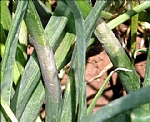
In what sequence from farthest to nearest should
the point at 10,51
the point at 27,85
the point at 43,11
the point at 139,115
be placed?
the point at 43,11 → the point at 27,85 → the point at 10,51 → the point at 139,115

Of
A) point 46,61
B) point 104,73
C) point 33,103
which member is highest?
point 46,61

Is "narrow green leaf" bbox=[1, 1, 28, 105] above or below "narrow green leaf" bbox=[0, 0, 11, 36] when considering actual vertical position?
above

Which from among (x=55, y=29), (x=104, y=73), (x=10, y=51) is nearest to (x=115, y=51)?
(x=55, y=29)

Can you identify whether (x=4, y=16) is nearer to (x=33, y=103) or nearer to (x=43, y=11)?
(x=43, y=11)

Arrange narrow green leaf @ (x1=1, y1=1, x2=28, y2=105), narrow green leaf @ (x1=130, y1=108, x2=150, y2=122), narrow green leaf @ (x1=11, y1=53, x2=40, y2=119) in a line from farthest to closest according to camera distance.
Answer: narrow green leaf @ (x1=11, y1=53, x2=40, y2=119)
narrow green leaf @ (x1=1, y1=1, x2=28, y2=105)
narrow green leaf @ (x1=130, y1=108, x2=150, y2=122)

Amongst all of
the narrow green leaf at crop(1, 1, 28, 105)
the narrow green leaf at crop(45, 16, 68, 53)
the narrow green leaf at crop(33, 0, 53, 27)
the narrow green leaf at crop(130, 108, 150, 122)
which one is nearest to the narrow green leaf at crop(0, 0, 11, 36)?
the narrow green leaf at crop(33, 0, 53, 27)

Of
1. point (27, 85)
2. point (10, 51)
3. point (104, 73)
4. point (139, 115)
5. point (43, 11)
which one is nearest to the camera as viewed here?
point (139, 115)

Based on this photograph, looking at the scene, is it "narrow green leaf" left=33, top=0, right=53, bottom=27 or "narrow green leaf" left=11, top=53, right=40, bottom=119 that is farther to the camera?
"narrow green leaf" left=33, top=0, right=53, bottom=27

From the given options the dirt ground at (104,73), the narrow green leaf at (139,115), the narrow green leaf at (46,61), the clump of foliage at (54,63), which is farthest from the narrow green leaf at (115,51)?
the dirt ground at (104,73)

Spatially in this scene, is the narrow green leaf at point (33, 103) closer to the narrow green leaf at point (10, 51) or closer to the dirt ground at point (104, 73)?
A: the narrow green leaf at point (10, 51)

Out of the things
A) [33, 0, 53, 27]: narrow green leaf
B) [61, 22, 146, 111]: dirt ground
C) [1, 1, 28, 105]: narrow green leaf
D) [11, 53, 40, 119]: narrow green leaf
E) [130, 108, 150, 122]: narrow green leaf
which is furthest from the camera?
[61, 22, 146, 111]: dirt ground

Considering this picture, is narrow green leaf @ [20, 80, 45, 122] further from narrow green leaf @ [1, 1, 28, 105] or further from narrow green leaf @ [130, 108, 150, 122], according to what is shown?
narrow green leaf @ [130, 108, 150, 122]

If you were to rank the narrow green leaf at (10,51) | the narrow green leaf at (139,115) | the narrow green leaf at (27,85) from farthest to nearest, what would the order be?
the narrow green leaf at (27,85), the narrow green leaf at (10,51), the narrow green leaf at (139,115)
